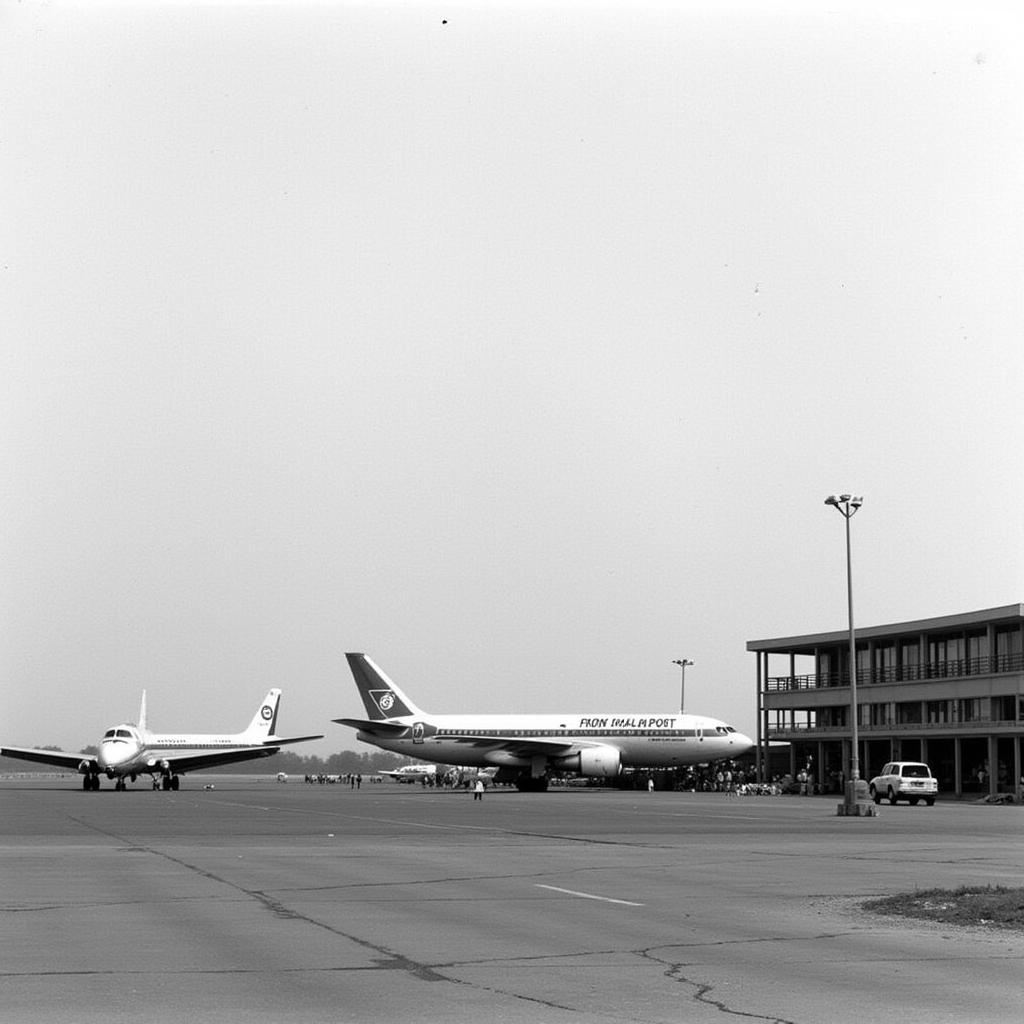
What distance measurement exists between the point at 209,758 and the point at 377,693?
1030 centimetres

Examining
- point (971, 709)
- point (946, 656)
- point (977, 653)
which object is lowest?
point (971, 709)

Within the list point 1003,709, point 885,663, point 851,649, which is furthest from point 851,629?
point 885,663

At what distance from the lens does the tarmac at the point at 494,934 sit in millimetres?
9141

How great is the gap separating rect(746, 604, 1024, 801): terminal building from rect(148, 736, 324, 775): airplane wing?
2671cm

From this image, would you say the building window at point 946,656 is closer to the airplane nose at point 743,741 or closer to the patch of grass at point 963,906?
the airplane nose at point 743,741

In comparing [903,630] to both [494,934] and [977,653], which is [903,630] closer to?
[977,653]

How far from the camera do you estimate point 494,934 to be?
12734mm

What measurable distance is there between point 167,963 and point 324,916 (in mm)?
3242

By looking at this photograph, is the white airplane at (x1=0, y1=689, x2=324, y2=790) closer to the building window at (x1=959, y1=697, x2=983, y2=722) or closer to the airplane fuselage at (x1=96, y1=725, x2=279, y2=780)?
the airplane fuselage at (x1=96, y1=725, x2=279, y2=780)

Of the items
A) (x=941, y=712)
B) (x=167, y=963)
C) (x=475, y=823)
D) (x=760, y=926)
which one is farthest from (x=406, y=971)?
(x=941, y=712)

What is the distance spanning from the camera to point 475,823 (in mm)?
34406

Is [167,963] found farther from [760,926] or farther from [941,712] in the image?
[941,712]

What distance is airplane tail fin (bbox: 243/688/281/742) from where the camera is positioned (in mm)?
98438

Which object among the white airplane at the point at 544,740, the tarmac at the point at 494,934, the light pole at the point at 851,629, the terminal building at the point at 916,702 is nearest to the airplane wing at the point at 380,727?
the white airplane at the point at 544,740
